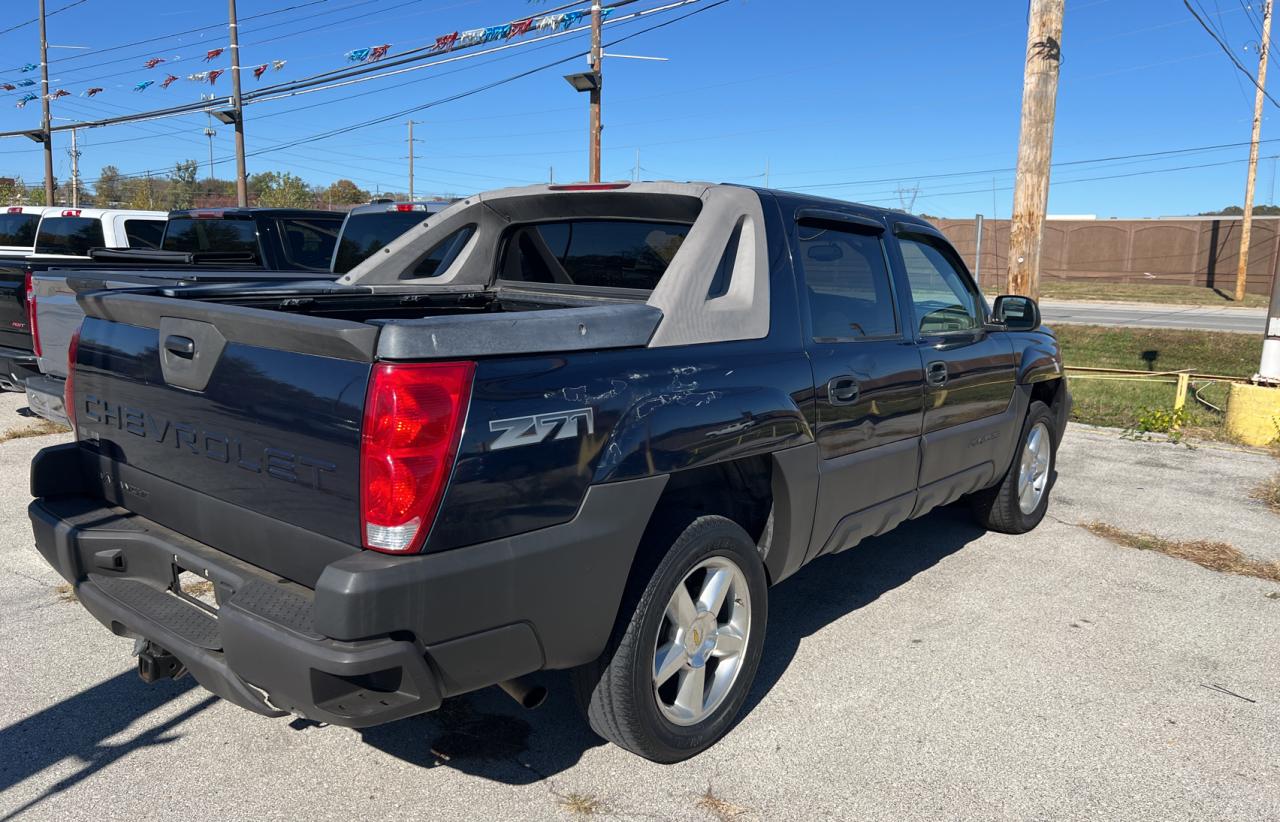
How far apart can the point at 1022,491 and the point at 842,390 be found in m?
2.62

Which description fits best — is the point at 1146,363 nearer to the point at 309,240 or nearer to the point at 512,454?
the point at 309,240

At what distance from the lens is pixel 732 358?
326cm

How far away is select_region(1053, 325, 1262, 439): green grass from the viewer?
1046 centimetres

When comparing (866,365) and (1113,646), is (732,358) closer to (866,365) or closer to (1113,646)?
(866,365)

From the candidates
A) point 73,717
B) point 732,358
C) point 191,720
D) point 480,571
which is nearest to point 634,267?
point 732,358

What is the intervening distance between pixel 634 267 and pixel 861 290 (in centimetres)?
99

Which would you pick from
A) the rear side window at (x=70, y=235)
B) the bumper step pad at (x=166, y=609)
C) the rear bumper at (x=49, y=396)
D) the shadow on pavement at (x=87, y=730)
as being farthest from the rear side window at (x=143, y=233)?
the bumper step pad at (x=166, y=609)

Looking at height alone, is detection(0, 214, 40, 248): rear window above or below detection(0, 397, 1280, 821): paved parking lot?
above

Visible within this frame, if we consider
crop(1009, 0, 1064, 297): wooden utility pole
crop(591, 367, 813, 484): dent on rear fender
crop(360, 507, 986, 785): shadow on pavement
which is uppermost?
crop(1009, 0, 1064, 297): wooden utility pole

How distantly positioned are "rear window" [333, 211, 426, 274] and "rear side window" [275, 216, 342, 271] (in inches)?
19.6

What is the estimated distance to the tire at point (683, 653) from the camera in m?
2.95

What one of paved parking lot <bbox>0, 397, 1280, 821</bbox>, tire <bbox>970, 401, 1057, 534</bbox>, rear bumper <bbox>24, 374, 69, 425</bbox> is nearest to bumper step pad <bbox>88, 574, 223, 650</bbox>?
paved parking lot <bbox>0, 397, 1280, 821</bbox>

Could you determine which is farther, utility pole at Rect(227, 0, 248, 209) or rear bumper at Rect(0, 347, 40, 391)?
utility pole at Rect(227, 0, 248, 209)

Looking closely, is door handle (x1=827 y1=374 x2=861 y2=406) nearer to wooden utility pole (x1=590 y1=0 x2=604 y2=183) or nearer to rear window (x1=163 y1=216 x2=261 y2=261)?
rear window (x1=163 y1=216 x2=261 y2=261)
